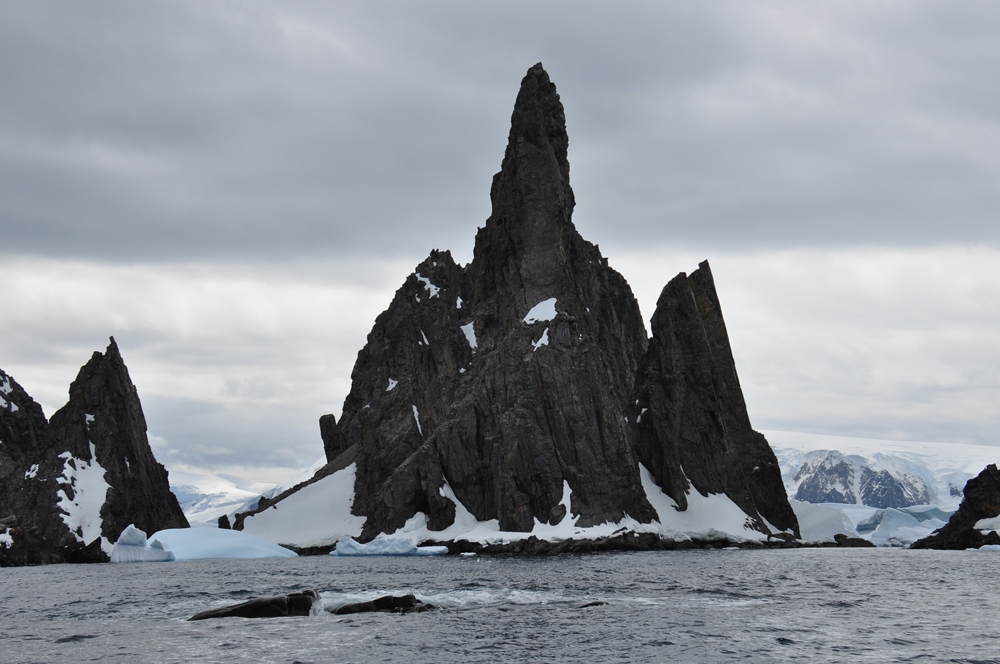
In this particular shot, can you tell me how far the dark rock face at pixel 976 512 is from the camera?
121188mm

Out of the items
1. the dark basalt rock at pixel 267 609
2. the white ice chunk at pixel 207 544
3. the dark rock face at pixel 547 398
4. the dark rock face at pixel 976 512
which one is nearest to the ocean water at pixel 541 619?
the dark basalt rock at pixel 267 609

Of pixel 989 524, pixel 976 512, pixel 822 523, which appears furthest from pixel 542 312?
pixel 822 523

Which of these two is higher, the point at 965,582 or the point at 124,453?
the point at 124,453

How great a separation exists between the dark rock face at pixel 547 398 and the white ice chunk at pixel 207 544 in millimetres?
29137

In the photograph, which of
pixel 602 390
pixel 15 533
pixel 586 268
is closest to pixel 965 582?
pixel 602 390

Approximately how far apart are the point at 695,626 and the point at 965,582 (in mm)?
33699

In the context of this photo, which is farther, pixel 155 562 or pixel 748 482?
pixel 748 482

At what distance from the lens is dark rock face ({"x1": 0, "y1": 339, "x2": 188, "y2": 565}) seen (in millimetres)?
130125

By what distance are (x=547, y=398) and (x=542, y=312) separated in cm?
1351

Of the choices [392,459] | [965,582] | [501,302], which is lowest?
[965,582]

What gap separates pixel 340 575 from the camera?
255ft

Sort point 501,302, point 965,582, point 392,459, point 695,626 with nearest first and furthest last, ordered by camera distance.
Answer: point 695,626 → point 965,582 → point 501,302 → point 392,459

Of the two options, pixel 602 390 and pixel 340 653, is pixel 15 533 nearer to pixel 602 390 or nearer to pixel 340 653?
pixel 602 390

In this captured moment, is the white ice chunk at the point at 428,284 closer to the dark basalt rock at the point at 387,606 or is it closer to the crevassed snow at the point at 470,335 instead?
the crevassed snow at the point at 470,335
